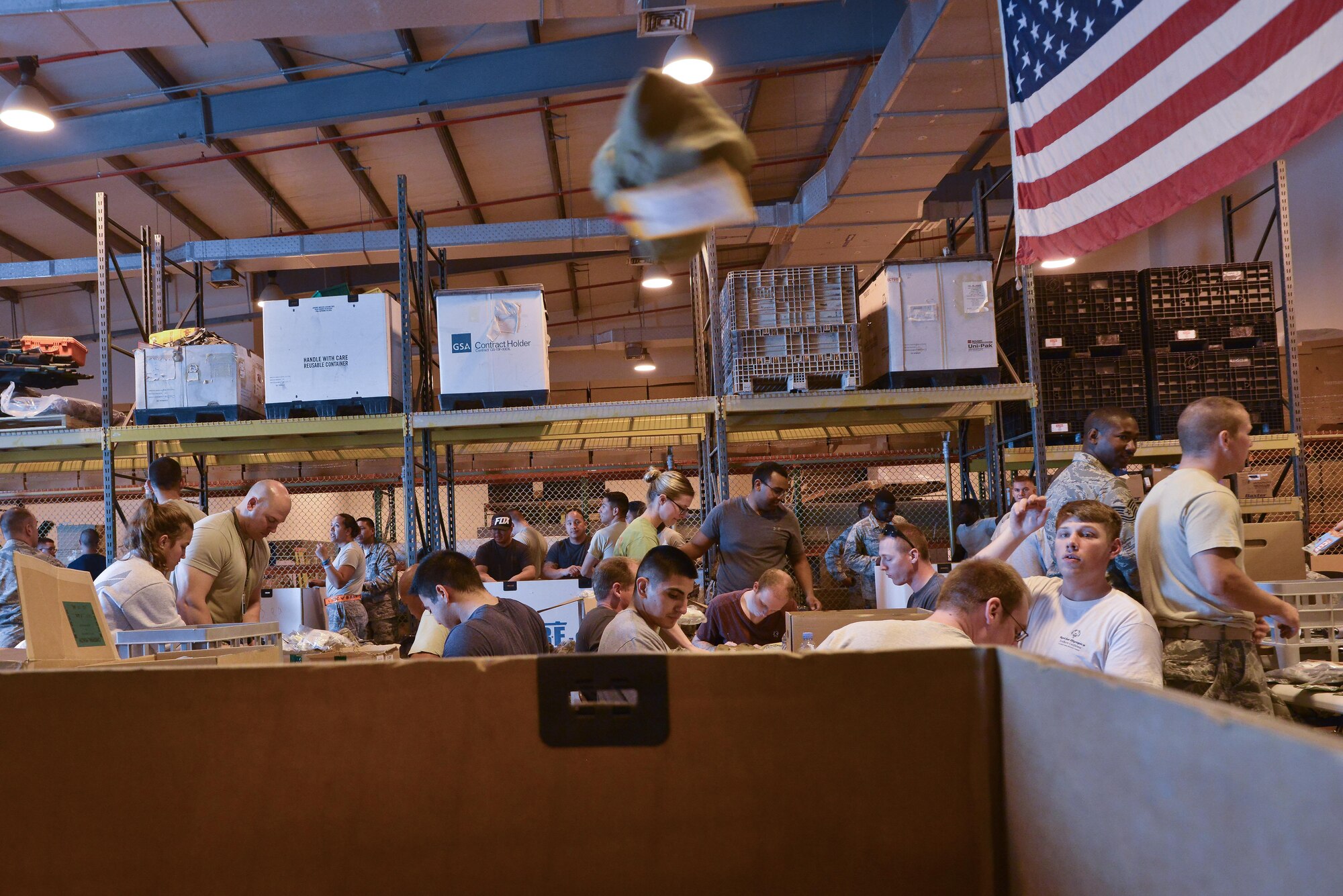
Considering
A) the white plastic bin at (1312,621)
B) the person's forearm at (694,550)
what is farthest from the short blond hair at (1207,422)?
the person's forearm at (694,550)

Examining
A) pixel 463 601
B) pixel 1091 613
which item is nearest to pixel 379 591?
pixel 463 601

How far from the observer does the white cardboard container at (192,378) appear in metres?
7.32

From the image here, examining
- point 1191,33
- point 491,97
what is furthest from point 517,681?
point 491,97

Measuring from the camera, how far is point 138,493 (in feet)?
31.6

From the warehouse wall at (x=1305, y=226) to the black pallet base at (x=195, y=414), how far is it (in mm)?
11024

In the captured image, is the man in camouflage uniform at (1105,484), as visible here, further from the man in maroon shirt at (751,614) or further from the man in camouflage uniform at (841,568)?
the man in camouflage uniform at (841,568)

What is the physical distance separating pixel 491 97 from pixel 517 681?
29.7 ft

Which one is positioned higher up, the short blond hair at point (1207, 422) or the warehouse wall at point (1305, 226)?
the warehouse wall at point (1305, 226)

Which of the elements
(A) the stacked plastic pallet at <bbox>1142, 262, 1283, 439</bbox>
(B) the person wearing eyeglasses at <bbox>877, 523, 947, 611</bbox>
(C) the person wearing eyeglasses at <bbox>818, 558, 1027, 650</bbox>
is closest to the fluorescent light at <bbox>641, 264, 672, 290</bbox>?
(A) the stacked plastic pallet at <bbox>1142, 262, 1283, 439</bbox>

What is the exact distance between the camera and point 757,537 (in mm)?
6102

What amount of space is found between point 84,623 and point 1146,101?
4698 mm

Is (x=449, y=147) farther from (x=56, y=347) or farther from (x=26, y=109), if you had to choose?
(x=56, y=347)

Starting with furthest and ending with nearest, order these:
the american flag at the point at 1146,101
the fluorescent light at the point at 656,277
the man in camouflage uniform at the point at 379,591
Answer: the fluorescent light at the point at 656,277 < the man in camouflage uniform at the point at 379,591 < the american flag at the point at 1146,101

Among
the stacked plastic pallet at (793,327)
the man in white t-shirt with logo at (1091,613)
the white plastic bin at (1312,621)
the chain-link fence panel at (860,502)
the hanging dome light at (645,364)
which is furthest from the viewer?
the hanging dome light at (645,364)
